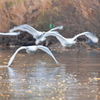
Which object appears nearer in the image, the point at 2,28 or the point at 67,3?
the point at 67,3

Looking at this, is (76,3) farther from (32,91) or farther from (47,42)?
(32,91)

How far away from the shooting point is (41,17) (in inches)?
1355

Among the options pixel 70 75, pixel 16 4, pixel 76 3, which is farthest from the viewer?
pixel 16 4

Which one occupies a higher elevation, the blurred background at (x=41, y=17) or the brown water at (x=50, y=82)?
the brown water at (x=50, y=82)

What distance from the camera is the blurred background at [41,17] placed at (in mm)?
30617

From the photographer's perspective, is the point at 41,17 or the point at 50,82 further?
the point at 41,17

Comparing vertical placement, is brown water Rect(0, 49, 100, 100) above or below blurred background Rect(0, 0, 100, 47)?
above

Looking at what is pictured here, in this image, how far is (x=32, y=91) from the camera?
11.9 m

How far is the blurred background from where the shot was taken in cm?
3062

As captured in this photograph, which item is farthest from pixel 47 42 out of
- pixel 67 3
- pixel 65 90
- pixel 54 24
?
pixel 65 90

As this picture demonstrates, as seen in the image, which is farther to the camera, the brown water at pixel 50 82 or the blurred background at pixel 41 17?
the blurred background at pixel 41 17

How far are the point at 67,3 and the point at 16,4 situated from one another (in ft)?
12.8

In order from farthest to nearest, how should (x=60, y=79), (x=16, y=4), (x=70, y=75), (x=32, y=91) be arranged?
(x=16, y=4)
(x=70, y=75)
(x=60, y=79)
(x=32, y=91)

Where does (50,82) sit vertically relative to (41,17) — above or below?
above
